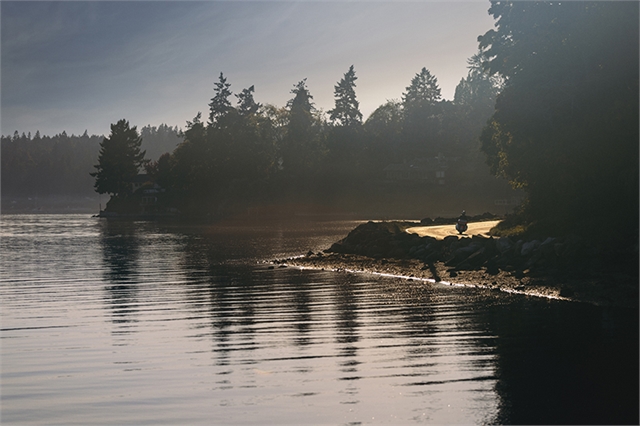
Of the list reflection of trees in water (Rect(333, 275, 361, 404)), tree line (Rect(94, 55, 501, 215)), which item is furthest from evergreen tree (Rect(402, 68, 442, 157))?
reflection of trees in water (Rect(333, 275, 361, 404))

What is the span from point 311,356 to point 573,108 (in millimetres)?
25770

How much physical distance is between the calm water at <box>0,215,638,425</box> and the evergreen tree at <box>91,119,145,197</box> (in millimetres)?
136573

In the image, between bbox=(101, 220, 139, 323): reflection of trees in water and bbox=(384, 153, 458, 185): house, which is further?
bbox=(384, 153, 458, 185): house

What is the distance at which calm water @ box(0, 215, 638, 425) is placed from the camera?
12359mm

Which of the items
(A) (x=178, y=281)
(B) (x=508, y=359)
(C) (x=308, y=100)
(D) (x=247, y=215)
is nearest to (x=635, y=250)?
(B) (x=508, y=359)

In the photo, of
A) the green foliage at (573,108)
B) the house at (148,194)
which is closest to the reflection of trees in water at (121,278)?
the green foliage at (573,108)

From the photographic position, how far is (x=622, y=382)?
552 inches

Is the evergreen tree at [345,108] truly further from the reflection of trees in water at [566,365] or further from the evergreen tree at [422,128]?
the reflection of trees in water at [566,365]

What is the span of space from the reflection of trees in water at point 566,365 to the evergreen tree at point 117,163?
5950 inches

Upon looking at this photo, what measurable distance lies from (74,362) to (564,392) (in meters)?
11.2

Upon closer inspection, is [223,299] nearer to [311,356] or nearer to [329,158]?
[311,356]

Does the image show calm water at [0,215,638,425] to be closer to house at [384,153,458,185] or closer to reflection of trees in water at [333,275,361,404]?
reflection of trees in water at [333,275,361,404]

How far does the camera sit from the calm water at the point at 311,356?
40.5 ft

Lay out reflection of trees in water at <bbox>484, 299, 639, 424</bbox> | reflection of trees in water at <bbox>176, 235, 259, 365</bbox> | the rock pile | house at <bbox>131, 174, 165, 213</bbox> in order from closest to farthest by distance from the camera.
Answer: reflection of trees in water at <bbox>484, 299, 639, 424</bbox> → reflection of trees in water at <bbox>176, 235, 259, 365</bbox> → the rock pile → house at <bbox>131, 174, 165, 213</bbox>
